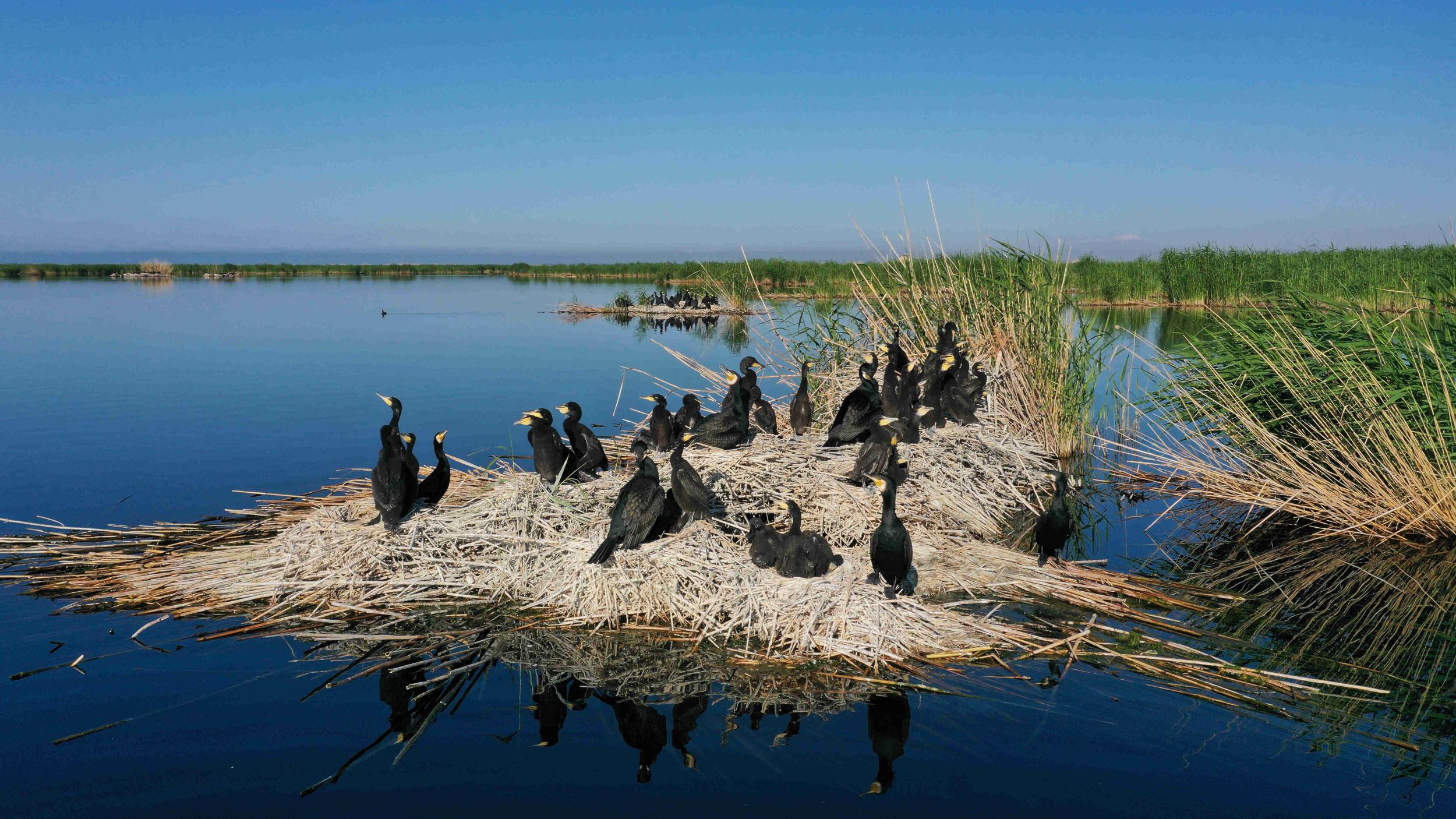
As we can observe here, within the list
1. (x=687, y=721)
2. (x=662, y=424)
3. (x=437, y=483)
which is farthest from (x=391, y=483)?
(x=687, y=721)

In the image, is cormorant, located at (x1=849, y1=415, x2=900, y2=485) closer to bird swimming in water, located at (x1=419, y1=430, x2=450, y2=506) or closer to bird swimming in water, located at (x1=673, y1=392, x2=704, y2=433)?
bird swimming in water, located at (x1=673, y1=392, x2=704, y2=433)

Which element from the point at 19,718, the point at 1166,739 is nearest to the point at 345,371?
the point at 19,718

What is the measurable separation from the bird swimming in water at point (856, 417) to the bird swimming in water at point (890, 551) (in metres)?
2.35

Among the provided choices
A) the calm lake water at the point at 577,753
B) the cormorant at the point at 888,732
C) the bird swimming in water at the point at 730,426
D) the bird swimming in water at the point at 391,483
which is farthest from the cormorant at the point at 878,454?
the bird swimming in water at the point at 391,483

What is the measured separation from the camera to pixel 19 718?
473 cm

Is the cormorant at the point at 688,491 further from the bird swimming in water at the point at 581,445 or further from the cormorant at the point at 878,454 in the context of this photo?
the cormorant at the point at 878,454

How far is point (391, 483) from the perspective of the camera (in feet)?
20.8

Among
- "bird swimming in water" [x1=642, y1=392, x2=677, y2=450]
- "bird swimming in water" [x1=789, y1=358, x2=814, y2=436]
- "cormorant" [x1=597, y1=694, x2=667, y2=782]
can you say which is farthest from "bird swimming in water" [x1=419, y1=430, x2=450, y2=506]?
"bird swimming in water" [x1=789, y1=358, x2=814, y2=436]

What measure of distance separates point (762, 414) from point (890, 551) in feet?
12.7

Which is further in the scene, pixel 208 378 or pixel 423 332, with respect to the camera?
pixel 423 332

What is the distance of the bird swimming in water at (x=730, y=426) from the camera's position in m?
8.10

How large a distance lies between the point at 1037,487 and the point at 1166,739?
4.86 meters

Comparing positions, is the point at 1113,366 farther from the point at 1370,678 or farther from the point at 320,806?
the point at 320,806

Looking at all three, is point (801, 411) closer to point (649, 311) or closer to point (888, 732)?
point (888, 732)
